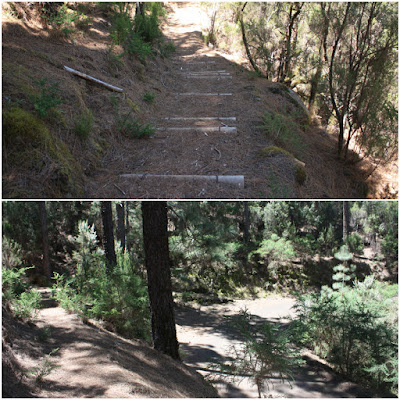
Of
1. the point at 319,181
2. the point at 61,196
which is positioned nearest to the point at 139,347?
the point at 61,196

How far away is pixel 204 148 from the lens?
5398 mm

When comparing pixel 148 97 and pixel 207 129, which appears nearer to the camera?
pixel 207 129

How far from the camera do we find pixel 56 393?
3.46 m

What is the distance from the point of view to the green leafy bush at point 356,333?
20.6 ft

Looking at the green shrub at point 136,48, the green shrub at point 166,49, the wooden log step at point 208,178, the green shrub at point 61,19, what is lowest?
the wooden log step at point 208,178

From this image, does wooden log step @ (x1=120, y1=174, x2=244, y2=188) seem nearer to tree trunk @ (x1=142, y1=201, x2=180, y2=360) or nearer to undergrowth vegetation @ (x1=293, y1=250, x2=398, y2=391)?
tree trunk @ (x1=142, y1=201, x2=180, y2=360)

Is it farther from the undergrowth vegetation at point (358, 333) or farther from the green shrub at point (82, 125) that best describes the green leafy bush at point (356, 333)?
the green shrub at point (82, 125)

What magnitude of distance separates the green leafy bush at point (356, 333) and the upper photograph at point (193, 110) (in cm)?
232

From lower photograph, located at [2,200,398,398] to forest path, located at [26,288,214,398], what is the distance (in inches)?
0.9

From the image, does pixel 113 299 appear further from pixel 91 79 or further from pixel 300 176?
pixel 300 176

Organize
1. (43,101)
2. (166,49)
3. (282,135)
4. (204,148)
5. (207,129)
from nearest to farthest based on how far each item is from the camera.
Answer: (43,101) → (204,148) → (207,129) → (282,135) → (166,49)

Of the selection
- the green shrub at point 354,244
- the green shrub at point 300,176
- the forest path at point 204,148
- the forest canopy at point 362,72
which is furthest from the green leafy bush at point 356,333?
the green shrub at point 354,244

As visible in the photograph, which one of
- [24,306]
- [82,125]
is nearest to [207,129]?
[82,125]

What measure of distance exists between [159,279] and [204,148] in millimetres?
2230
